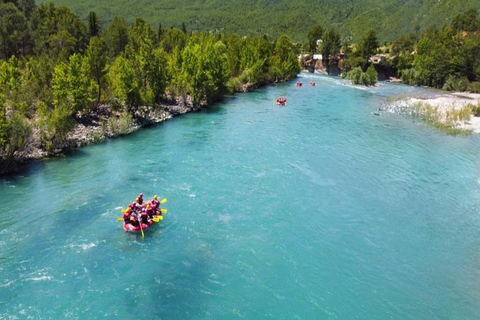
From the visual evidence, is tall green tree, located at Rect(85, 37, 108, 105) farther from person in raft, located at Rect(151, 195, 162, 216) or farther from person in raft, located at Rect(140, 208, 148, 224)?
person in raft, located at Rect(140, 208, 148, 224)

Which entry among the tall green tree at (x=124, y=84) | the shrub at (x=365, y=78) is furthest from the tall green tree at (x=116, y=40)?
the shrub at (x=365, y=78)

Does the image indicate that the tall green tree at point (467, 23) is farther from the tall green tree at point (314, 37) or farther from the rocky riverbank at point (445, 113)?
the rocky riverbank at point (445, 113)

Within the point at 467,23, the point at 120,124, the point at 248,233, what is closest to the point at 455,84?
the point at 467,23

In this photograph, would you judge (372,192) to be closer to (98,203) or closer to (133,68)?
(98,203)

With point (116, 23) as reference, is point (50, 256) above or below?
below

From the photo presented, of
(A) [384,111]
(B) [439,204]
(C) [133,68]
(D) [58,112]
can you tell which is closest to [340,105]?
(A) [384,111]

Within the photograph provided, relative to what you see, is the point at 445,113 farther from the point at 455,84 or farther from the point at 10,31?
the point at 10,31
